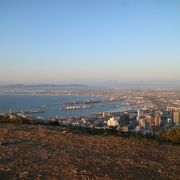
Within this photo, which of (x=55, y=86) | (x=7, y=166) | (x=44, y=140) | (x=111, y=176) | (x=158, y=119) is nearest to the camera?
(x=111, y=176)

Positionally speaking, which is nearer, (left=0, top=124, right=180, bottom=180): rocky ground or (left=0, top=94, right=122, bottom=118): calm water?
(left=0, top=124, right=180, bottom=180): rocky ground

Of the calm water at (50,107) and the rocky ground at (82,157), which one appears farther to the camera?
the calm water at (50,107)

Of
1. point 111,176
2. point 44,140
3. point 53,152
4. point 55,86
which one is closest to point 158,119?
point 44,140

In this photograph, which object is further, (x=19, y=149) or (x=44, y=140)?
(x=44, y=140)

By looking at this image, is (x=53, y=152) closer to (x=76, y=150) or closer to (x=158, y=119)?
(x=76, y=150)

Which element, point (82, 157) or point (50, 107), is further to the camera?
point (50, 107)

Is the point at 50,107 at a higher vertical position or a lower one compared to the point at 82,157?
lower

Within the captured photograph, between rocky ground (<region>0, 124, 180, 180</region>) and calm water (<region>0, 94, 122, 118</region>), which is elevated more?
rocky ground (<region>0, 124, 180, 180</region>)

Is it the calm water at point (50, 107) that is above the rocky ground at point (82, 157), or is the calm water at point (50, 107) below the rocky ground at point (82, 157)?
below
